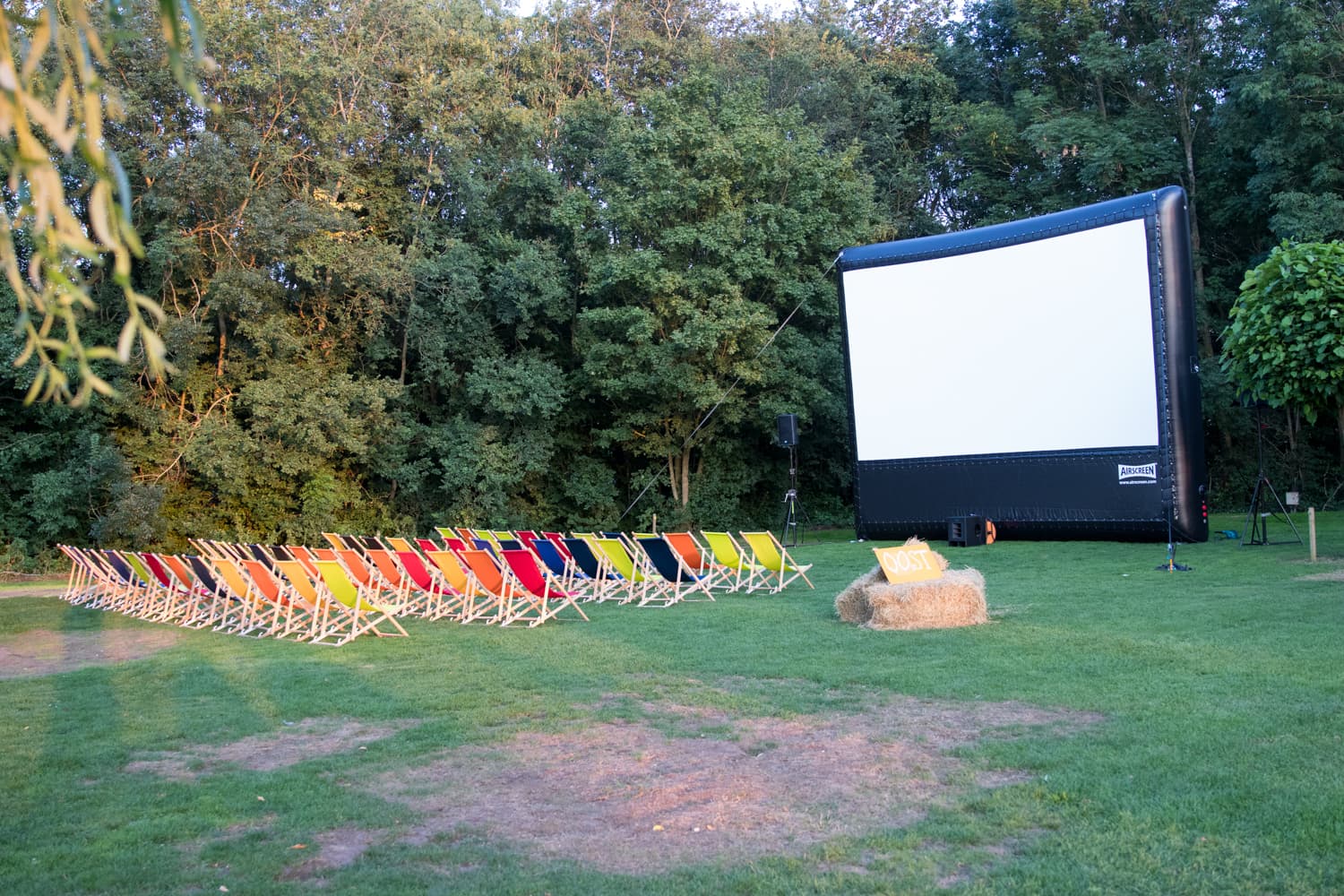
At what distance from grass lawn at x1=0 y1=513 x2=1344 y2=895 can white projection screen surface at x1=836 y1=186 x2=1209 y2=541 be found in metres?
5.33

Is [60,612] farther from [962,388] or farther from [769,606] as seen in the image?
[962,388]

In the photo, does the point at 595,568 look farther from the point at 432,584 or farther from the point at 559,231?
the point at 559,231

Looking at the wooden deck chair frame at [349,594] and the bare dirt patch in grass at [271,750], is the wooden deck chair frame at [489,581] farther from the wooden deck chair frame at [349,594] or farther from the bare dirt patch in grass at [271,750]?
the bare dirt patch in grass at [271,750]

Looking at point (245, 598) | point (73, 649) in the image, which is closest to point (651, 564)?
point (245, 598)

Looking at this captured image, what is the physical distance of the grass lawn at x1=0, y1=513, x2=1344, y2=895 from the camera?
2.99 m

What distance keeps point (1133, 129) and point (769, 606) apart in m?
16.8

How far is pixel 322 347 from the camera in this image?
744 inches

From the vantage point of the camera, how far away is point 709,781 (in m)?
3.90

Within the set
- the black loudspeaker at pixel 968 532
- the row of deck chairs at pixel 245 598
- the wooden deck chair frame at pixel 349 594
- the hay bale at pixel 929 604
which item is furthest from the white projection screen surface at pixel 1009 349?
the wooden deck chair frame at pixel 349 594

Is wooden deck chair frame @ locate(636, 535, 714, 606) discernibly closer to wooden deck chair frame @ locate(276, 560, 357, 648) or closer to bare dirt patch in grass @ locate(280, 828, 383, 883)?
wooden deck chair frame @ locate(276, 560, 357, 648)

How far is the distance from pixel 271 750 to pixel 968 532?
419 inches

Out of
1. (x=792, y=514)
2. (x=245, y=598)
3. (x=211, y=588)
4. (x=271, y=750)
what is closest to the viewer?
(x=271, y=750)

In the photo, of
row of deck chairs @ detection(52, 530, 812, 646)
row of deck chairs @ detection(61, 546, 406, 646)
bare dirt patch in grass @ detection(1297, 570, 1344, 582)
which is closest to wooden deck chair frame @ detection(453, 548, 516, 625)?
row of deck chairs @ detection(52, 530, 812, 646)

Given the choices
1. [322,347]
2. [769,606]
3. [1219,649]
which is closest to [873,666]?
[1219,649]
